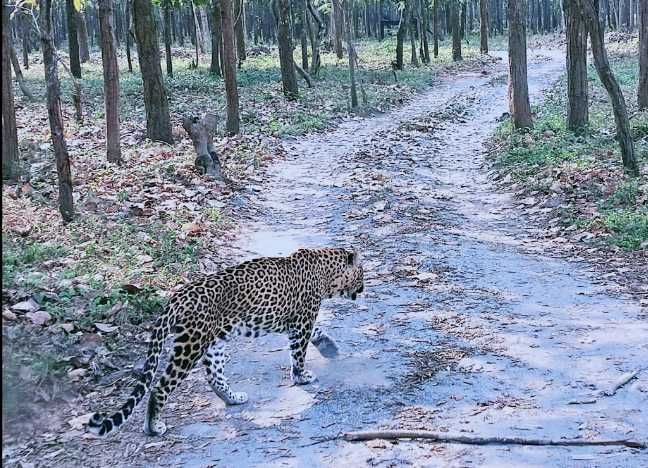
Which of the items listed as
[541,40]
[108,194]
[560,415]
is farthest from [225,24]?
[541,40]

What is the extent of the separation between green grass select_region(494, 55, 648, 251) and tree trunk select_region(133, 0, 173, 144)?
798 cm

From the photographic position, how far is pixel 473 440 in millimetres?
5367

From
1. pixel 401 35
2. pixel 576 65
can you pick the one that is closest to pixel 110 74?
pixel 576 65

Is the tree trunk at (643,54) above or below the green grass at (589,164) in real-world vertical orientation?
above

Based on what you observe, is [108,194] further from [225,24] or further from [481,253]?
[225,24]

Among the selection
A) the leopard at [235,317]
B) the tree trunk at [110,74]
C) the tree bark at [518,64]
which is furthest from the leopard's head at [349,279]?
the tree bark at [518,64]

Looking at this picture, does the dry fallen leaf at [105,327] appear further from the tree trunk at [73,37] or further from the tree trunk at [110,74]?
the tree trunk at [73,37]

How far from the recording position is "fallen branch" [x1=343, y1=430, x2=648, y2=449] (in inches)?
206

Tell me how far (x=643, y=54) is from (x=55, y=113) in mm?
15510

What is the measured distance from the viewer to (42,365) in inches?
265

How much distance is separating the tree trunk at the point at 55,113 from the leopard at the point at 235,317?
5.04 metres

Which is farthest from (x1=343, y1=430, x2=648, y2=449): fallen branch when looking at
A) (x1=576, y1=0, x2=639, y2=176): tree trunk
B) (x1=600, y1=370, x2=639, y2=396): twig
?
(x1=576, y1=0, x2=639, y2=176): tree trunk

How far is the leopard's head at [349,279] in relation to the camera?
24.8 feet

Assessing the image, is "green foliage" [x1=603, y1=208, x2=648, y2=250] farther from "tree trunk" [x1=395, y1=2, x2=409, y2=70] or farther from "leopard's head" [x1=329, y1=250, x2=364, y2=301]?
"tree trunk" [x1=395, y1=2, x2=409, y2=70]
